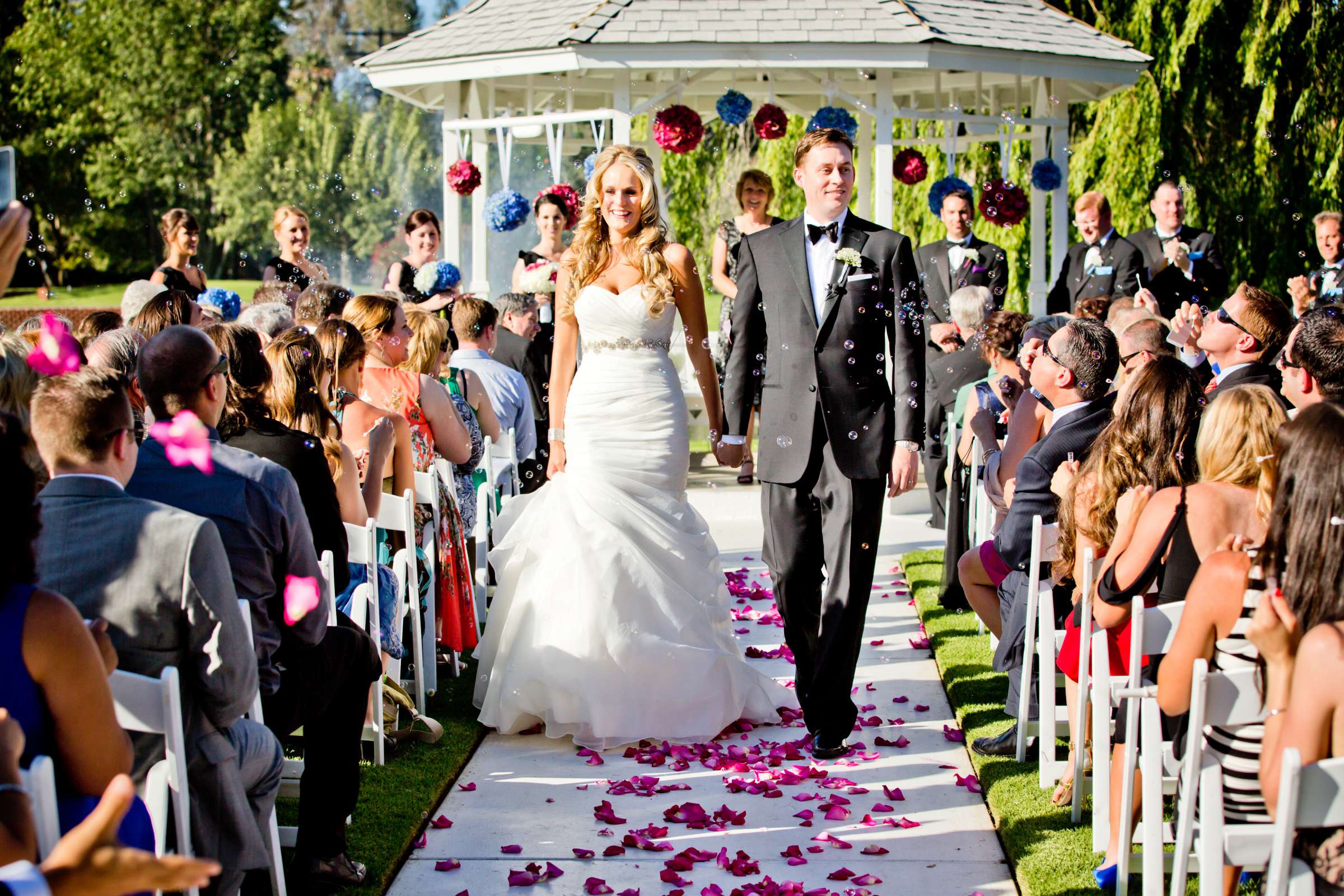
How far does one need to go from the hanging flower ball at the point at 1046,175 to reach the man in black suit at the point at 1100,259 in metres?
1.74

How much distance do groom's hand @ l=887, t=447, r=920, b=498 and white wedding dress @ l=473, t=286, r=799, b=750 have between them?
1.07 m

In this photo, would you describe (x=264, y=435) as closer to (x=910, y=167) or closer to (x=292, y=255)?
(x=292, y=255)

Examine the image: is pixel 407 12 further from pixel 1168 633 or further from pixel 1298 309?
pixel 1168 633

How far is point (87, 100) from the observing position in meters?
46.0

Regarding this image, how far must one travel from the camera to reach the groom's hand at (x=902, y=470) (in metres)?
5.00

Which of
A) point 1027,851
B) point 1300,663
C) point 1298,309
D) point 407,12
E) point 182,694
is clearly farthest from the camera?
point 407,12

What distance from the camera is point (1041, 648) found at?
15.2 feet

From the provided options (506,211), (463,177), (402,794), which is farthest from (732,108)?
(402,794)

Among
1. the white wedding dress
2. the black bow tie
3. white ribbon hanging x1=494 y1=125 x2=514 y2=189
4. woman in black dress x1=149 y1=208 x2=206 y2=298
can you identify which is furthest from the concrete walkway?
white ribbon hanging x1=494 y1=125 x2=514 y2=189

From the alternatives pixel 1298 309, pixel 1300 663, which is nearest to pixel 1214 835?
pixel 1300 663

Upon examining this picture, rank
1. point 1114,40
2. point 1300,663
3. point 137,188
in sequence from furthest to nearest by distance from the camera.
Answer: point 137,188 → point 1114,40 → point 1300,663

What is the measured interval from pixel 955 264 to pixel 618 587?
5774 mm

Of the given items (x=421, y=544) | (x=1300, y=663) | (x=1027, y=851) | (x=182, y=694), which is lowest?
(x=1027, y=851)

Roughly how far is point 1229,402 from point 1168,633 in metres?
0.64
